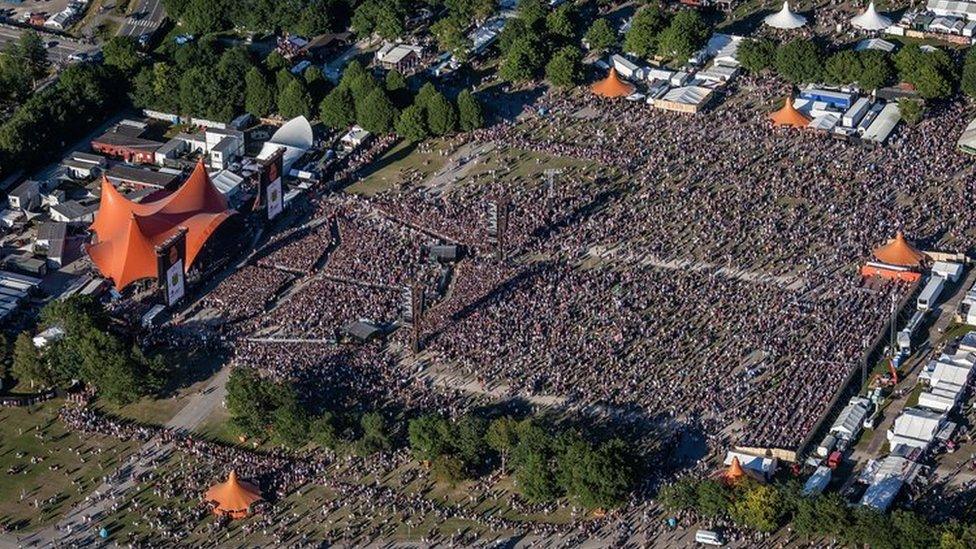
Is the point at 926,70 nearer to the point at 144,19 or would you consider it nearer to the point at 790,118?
the point at 790,118

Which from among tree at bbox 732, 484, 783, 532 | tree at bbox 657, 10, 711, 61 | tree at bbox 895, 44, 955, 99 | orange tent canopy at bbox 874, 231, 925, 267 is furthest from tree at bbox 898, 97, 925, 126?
tree at bbox 732, 484, 783, 532

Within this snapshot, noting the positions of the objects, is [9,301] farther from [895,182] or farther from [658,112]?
[895,182]

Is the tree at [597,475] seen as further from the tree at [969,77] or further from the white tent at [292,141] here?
the tree at [969,77]

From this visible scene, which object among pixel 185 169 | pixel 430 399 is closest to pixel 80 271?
pixel 185 169

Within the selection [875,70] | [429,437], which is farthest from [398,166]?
[875,70]

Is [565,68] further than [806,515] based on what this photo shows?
Yes

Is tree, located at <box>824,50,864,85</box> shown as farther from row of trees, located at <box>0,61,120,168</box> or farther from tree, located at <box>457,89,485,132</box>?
row of trees, located at <box>0,61,120,168</box>
